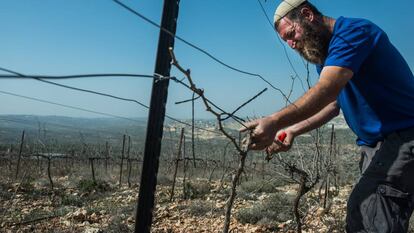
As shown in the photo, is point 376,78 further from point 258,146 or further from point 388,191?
point 258,146

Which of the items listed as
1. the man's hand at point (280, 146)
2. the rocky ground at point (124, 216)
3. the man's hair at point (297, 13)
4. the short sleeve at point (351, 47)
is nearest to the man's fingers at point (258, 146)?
the short sleeve at point (351, 47)

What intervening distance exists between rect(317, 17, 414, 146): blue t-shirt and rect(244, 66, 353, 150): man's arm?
0.29ft

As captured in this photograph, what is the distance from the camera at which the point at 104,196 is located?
11.5 metres

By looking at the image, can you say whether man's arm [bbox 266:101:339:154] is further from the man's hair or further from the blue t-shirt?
the man's hair

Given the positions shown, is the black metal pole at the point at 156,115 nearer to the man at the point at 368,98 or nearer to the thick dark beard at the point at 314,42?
the man at the point at 368,98

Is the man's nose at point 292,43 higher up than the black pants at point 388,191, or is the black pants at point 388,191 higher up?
the man's nose at point 292,43

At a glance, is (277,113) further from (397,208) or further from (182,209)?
(182,209)

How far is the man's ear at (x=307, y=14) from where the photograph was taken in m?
2.14

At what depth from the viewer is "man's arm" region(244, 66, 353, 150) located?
1.87m

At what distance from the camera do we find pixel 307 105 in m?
1.88

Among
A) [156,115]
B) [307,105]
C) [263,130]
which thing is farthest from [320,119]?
[156,115]

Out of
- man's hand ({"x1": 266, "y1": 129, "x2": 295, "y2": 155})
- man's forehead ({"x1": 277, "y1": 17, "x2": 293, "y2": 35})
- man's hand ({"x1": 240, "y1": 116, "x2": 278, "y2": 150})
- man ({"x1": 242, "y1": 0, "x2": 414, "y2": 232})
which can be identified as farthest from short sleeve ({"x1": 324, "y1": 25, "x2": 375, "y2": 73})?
man's hand ({"x1": 266, "y1": 129, "x2": 295, "y2": 155})

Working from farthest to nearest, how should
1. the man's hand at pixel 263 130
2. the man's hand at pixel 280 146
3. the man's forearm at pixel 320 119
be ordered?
the man's forearm at pixel 320 119
the man's hand at pixel 280 146
the man's hand at pixel 263 130

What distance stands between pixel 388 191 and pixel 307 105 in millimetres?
581
